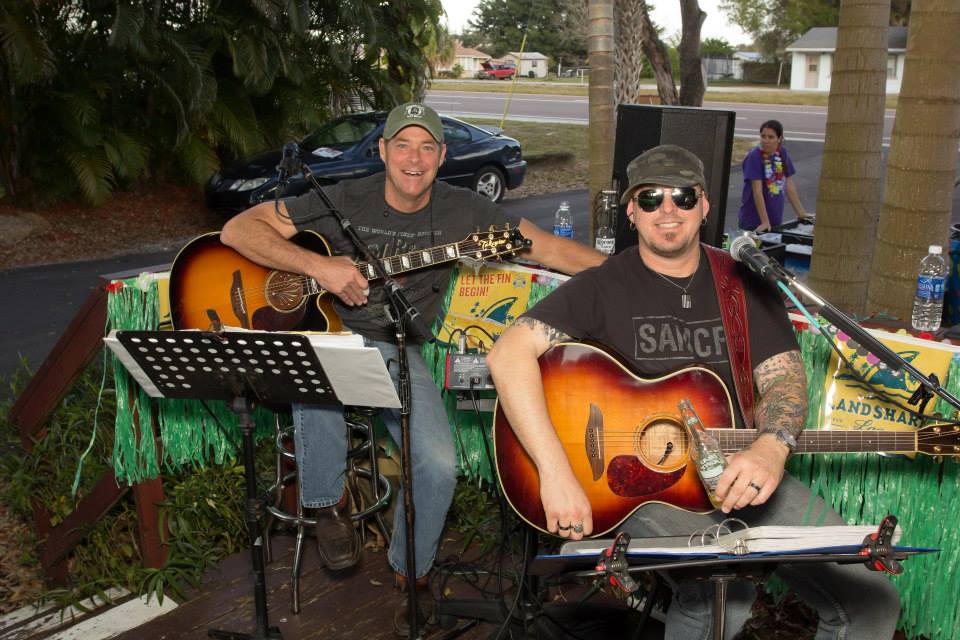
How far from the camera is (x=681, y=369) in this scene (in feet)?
9.52

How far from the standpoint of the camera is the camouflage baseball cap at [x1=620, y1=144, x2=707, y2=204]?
287 cm

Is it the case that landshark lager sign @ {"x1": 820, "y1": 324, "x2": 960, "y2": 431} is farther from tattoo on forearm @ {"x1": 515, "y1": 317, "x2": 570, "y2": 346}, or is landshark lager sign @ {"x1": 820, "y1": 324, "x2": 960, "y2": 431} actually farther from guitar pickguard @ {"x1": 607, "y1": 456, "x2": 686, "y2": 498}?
tattoo on forearm @ {"x1": 515, "y1": 317, "x2": 570, "y2": 346}

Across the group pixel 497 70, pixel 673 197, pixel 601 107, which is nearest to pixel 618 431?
pixel 673 197

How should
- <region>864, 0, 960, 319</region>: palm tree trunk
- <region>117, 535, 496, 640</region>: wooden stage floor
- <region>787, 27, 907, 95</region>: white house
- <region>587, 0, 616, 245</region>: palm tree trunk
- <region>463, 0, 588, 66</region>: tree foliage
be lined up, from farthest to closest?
<region>787, 27, 907, 95</region>: white house
<region>463, 0, 588, 66</region>: tree foliage
<region>587, 0, 616, 245</region>: palm tree trunk
<region>864, 0, 960, 319</region>: palm tree trunk
<region>117, 535, 496, 640</region>: wooden stage floor

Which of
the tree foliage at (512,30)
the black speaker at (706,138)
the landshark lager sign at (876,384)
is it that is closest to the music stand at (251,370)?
the landshark lager sign at (876,384)

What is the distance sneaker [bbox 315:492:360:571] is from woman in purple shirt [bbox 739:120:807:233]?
18.5 feet

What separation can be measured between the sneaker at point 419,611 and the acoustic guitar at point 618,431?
888mm

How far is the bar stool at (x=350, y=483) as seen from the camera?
3.77m

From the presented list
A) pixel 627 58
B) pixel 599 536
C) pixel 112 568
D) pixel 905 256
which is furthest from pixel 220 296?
pixel 627 58

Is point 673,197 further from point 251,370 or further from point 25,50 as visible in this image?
point 25,50

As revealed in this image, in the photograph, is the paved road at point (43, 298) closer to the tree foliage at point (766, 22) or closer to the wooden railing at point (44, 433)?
the wooden railing at point (44, 433)

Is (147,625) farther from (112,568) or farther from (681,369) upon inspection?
(681,369)

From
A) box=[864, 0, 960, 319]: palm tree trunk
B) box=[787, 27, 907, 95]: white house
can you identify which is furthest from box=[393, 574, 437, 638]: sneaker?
box=[787, 27, 907, 95]: white house

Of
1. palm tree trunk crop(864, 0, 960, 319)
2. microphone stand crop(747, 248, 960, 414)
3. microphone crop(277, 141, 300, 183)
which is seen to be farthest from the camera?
palm tree trunk crop(864, 0, 960, 319)
